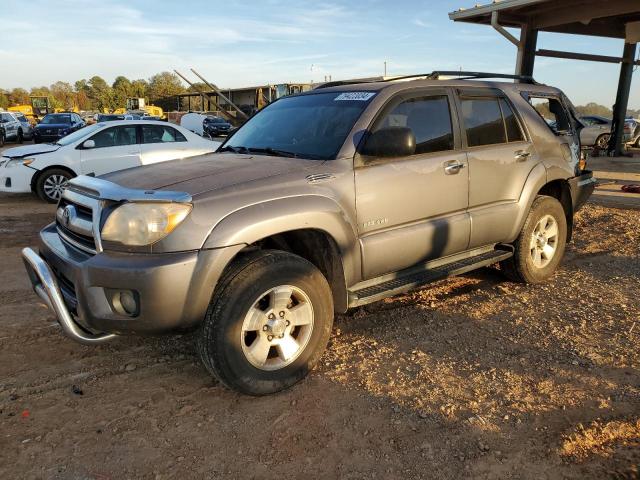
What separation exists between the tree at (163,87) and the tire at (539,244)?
277 feet

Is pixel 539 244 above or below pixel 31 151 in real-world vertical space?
below

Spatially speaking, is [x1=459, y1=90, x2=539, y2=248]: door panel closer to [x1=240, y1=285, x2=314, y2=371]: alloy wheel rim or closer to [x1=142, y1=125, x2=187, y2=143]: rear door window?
[x1=240, y1=285, x2=314, y2=371]: alloy wheel rim

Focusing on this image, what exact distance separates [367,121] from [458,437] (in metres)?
2.08

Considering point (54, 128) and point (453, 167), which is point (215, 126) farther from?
point (453, 167)

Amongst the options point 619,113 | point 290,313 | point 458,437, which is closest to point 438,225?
point 290,313

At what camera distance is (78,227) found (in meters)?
3.06

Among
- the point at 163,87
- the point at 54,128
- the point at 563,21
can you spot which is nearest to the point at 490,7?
the point at 563,21

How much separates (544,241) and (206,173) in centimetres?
340

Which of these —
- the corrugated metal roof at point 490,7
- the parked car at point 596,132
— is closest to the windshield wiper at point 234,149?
the corrugated metal roof at point 490,7

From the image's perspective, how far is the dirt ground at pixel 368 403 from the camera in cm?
250

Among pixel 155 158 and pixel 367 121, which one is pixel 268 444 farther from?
pixel 155 158

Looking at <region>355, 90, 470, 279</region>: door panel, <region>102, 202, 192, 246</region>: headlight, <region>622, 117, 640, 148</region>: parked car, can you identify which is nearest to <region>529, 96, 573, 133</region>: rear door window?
<region>355, 90, 470, 279</region>: door panel

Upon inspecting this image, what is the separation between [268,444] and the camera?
2656 millimetres

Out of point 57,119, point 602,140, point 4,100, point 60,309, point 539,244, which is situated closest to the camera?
point 60,309
